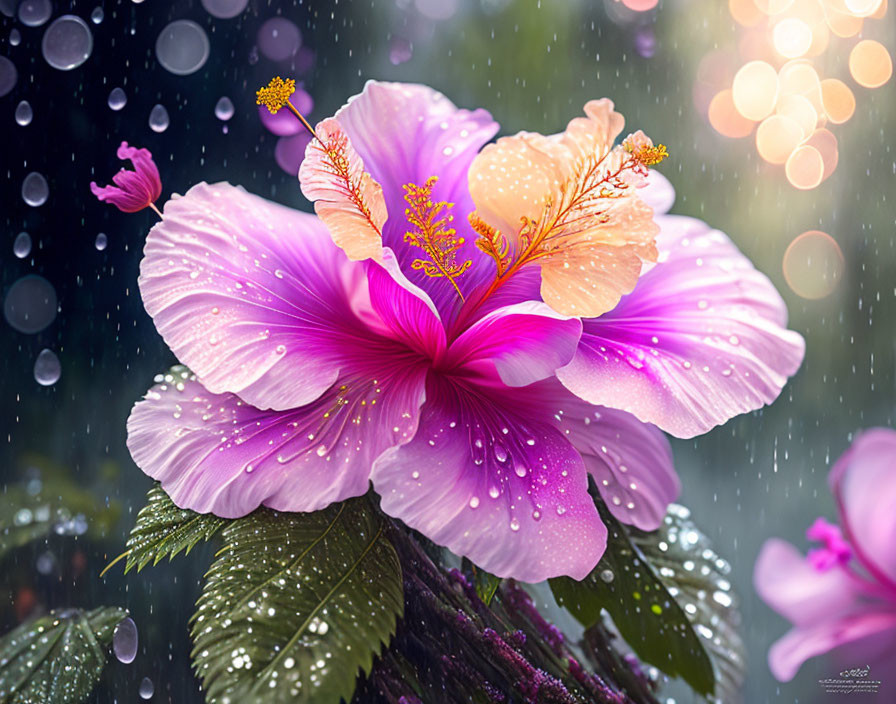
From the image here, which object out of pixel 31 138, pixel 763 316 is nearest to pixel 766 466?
pixel 763 316

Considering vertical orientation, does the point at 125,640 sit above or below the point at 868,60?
below

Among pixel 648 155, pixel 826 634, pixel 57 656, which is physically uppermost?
pixel 648 155

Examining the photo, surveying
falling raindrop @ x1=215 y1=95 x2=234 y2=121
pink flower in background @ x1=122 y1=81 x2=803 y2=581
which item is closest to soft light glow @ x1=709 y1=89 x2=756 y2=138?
pink flower in background @ x1=122 y1=81 x2=803 y2=581

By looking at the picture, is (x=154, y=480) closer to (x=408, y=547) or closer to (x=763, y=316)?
(x=408, y=547)

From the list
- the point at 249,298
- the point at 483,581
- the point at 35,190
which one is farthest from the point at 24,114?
the point at 483,581

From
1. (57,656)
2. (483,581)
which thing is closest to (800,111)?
(483,581)

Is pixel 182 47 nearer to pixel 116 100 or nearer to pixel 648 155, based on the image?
pixel 116 100

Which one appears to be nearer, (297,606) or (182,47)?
(297,606)
